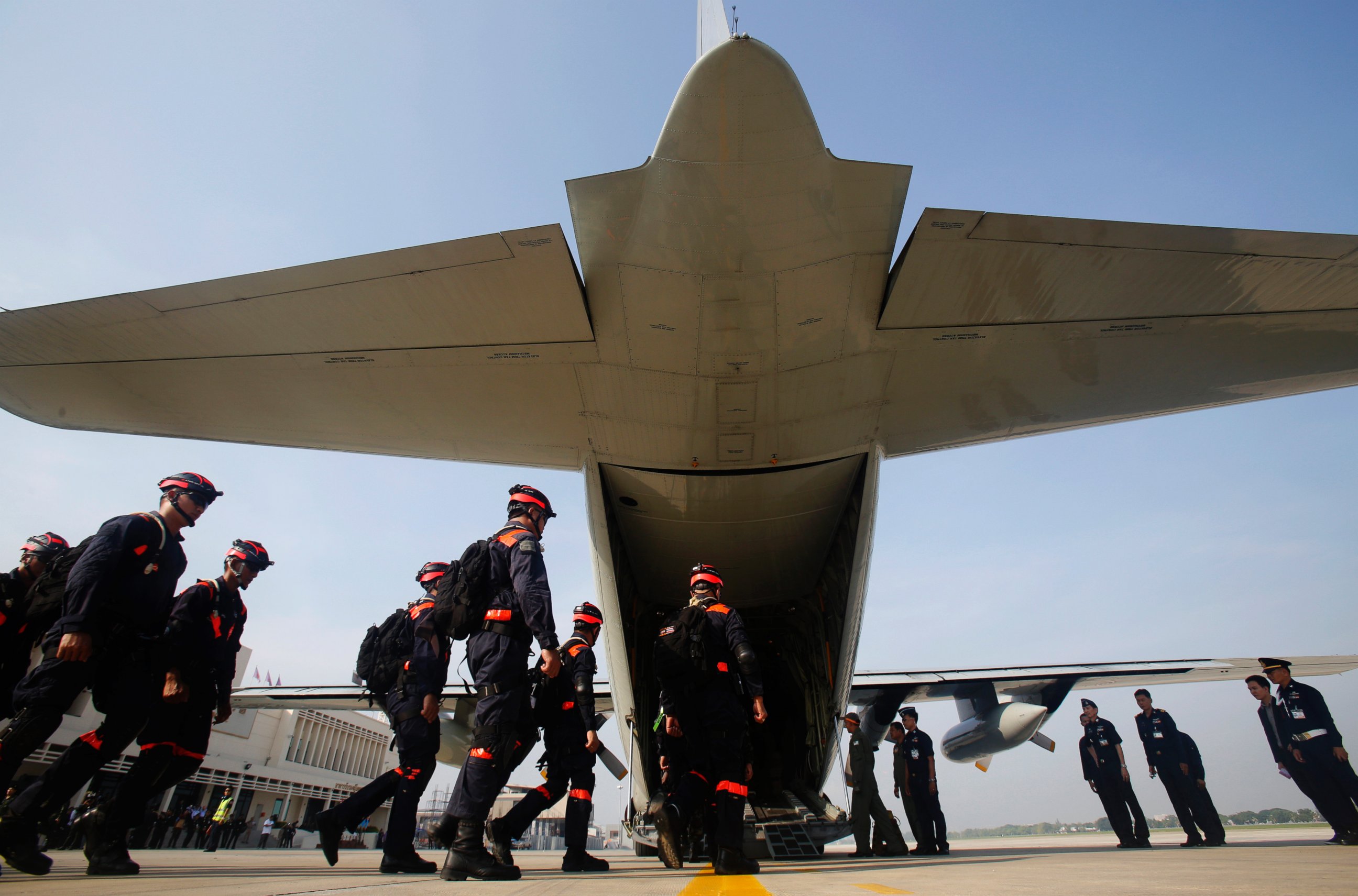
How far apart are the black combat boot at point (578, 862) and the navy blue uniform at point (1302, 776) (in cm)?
610

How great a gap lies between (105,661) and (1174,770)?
9393 mm

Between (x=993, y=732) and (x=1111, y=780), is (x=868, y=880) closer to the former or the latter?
(x=1111, y=780)

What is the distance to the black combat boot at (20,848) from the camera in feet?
8.39

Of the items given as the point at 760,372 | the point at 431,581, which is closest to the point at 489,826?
the point at 431,581

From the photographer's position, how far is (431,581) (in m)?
5.06

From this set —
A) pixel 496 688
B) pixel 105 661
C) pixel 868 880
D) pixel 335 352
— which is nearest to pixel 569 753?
pixel 496 688

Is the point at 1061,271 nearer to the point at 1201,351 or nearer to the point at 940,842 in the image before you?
the point at 1201,351

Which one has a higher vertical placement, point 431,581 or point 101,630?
point 431,581

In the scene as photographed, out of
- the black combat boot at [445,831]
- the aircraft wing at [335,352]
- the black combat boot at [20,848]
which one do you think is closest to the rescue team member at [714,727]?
the black combat boot at [445,831]

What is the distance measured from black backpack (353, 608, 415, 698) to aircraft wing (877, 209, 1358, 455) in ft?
13.7

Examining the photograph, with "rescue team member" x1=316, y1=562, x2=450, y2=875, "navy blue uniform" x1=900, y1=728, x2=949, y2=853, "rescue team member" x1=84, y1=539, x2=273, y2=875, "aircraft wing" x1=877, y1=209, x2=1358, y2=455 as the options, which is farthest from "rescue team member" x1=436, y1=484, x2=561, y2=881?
"navy blue uniform" x1=900, y1=728, x2=949, y2=853

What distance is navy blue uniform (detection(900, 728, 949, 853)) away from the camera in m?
6.67

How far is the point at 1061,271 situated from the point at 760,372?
2.08 m

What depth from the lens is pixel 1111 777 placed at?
23.4ft
